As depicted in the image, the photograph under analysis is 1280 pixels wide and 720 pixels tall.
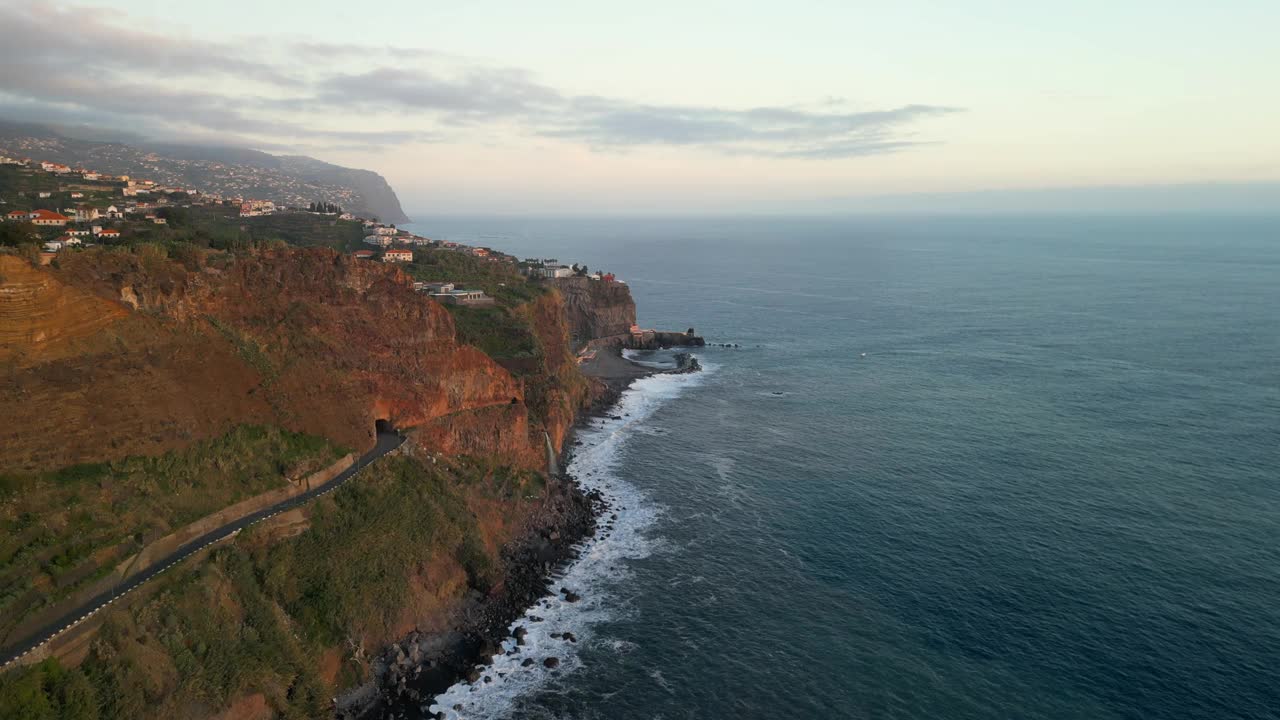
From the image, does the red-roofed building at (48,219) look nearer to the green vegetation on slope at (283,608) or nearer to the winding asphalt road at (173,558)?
the winding asphalt road at (173,558)

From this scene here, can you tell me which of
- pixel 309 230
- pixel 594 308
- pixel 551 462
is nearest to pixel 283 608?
pixel 551 462

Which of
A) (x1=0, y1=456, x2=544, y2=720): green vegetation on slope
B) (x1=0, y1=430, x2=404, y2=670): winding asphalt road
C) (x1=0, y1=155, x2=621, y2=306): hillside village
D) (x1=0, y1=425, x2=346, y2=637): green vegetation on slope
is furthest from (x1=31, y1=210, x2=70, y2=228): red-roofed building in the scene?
(x1=0, y1=456, x2=544, y2=720): green vegetation on slope

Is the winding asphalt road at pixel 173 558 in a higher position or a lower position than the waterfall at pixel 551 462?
higher

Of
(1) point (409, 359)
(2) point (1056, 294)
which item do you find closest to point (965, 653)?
(1) point (409, 359)

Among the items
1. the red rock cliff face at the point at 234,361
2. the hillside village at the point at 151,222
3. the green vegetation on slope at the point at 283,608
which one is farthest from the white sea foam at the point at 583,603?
the hillside village at the point at 151,222

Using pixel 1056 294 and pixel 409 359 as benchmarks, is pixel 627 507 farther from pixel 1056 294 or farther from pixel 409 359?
pixel 1056 294

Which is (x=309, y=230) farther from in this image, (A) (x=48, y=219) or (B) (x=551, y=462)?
(B) (x=551, y=462)
